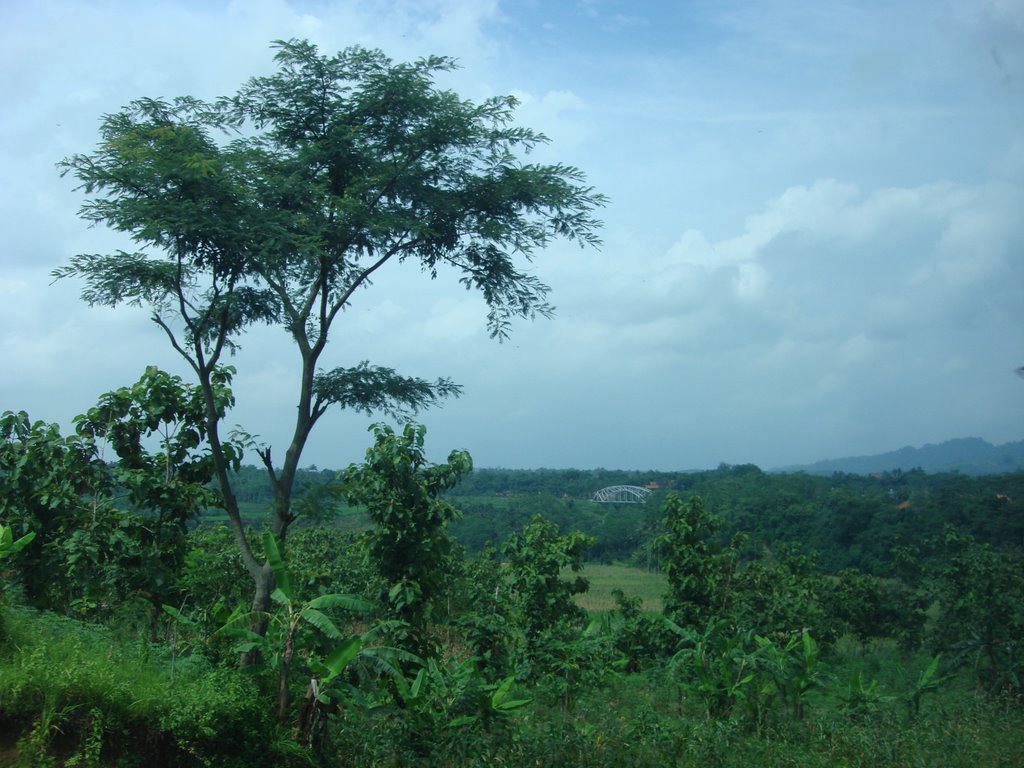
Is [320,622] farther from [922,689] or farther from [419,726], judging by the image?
[922,689]

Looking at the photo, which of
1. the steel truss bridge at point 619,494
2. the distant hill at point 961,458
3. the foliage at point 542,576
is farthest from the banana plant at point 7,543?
the steel truss bridge at point 619,494

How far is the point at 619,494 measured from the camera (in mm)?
30500

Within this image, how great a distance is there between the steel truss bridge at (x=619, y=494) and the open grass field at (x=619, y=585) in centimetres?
339

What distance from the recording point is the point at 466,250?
345 inches

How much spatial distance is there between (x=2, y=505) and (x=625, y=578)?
16059 millimetres

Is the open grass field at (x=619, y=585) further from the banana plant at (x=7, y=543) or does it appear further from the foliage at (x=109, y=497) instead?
the banana plant at (x=7, y=543)

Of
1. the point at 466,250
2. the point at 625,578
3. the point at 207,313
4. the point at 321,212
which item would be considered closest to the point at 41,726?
the point at 207,313

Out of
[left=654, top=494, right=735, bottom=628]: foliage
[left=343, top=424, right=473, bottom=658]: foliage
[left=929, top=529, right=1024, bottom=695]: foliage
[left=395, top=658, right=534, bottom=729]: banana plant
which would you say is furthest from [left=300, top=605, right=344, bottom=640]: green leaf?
[left=929, top=529, right=1024, bottom=695]: foliage

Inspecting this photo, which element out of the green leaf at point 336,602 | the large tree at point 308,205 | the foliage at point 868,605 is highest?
the large tree at point 308,205

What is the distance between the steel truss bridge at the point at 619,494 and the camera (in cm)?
2855

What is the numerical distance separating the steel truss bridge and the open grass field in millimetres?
3394

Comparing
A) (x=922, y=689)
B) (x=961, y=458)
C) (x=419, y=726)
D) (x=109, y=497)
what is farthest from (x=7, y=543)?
(x=961, y=458)

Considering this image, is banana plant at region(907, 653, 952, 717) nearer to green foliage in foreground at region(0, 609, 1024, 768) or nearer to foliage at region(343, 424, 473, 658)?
green foliage in foreground at region(0, 609, 1024, 768)

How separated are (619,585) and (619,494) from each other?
10.6 meters
